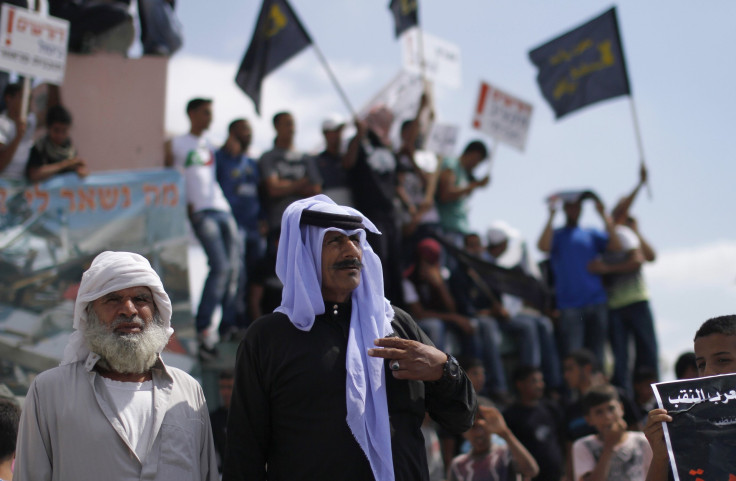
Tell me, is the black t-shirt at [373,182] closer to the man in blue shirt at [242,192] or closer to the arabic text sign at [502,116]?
the man in blue shirt at [242,192]

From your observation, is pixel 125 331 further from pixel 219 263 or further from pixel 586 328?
pixel 586 328

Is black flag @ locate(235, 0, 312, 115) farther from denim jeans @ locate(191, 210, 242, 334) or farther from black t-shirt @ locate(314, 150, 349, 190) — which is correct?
denim jeans @ locate(191, 210, 242, 334)

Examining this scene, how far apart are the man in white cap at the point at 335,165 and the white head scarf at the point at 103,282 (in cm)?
446

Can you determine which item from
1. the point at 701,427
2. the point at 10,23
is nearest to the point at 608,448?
the point at 701,427

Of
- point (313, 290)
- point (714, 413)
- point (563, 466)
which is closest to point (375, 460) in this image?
point (313, 290)

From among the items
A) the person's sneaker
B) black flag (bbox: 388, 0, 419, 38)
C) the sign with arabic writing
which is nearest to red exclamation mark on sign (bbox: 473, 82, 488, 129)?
black flag (bbox: 388, 0, 419, 38)

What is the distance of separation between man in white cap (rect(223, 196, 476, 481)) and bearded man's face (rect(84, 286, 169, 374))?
0.44m

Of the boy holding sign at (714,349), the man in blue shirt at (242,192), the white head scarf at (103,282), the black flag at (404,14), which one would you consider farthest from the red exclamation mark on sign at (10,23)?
the boy holding sign at (714,349)

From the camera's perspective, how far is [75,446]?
3193 millimetres

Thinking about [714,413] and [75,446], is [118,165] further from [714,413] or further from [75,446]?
[714,413]

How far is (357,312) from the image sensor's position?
3285mm

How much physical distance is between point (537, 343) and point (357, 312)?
565 centimetres

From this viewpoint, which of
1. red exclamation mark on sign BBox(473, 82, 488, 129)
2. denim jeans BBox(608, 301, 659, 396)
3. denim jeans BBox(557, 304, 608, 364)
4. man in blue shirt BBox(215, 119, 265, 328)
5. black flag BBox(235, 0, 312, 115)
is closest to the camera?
man in blue shirt BBox(215, 119, 265, 328)

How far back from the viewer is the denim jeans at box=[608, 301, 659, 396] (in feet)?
26.7
